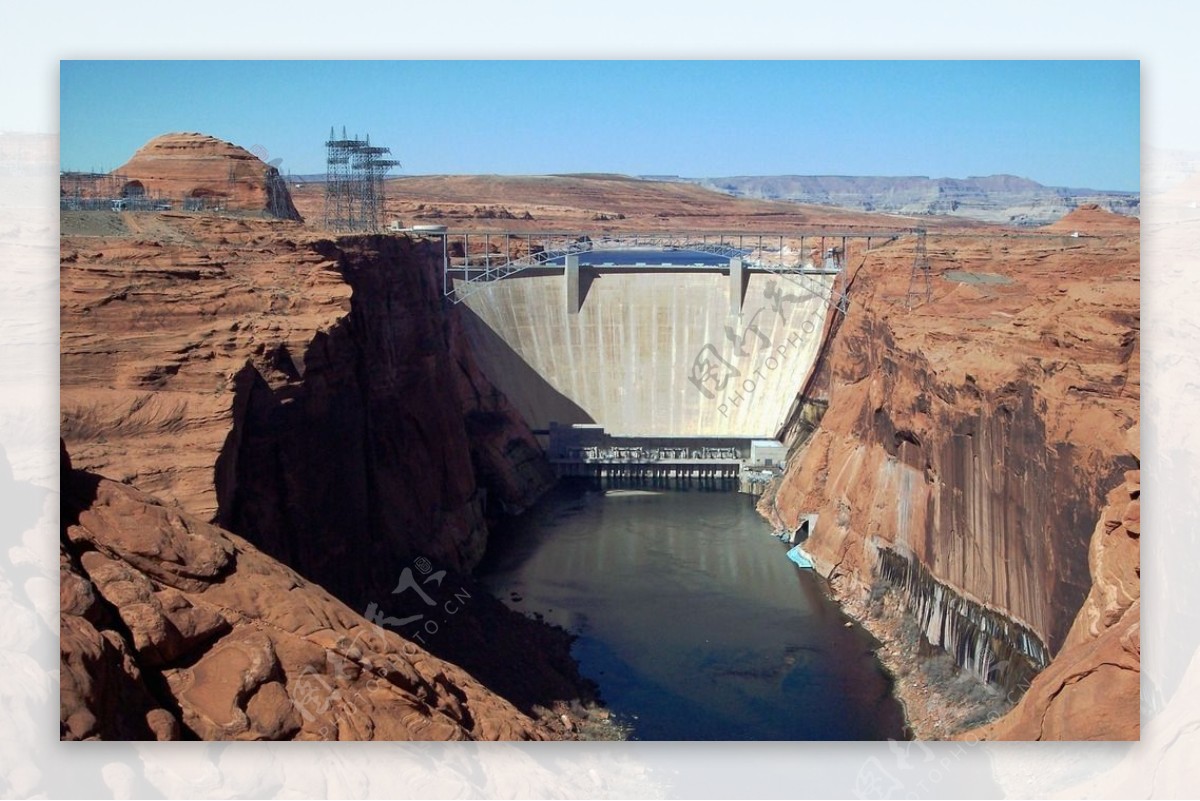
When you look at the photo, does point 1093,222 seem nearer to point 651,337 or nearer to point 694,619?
point 694,619

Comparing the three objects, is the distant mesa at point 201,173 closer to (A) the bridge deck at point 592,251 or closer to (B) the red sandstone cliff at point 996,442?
(A) the bridge deck at point 592,251

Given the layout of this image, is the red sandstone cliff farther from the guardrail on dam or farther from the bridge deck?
the guardrail on dam

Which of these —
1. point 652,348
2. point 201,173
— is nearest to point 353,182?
point 201,173

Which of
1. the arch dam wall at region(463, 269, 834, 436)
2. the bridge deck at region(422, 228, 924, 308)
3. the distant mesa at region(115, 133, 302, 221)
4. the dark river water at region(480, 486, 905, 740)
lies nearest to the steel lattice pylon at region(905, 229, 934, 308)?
the bridge deck at region(422, 228, 924, 308)

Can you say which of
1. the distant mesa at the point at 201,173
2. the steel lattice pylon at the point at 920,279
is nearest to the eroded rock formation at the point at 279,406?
the distant mesa at the point at 201,173

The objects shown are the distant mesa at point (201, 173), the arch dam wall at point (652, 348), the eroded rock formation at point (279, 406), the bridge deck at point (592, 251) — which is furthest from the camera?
the bridge deck at point (592, 251)

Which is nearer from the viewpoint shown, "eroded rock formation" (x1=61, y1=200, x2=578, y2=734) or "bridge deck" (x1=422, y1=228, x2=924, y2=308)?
"eroded rock formation" (x1=61, y1=200, x2=578, y2=734)

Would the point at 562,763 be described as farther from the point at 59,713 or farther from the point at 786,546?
the point at 786,546
